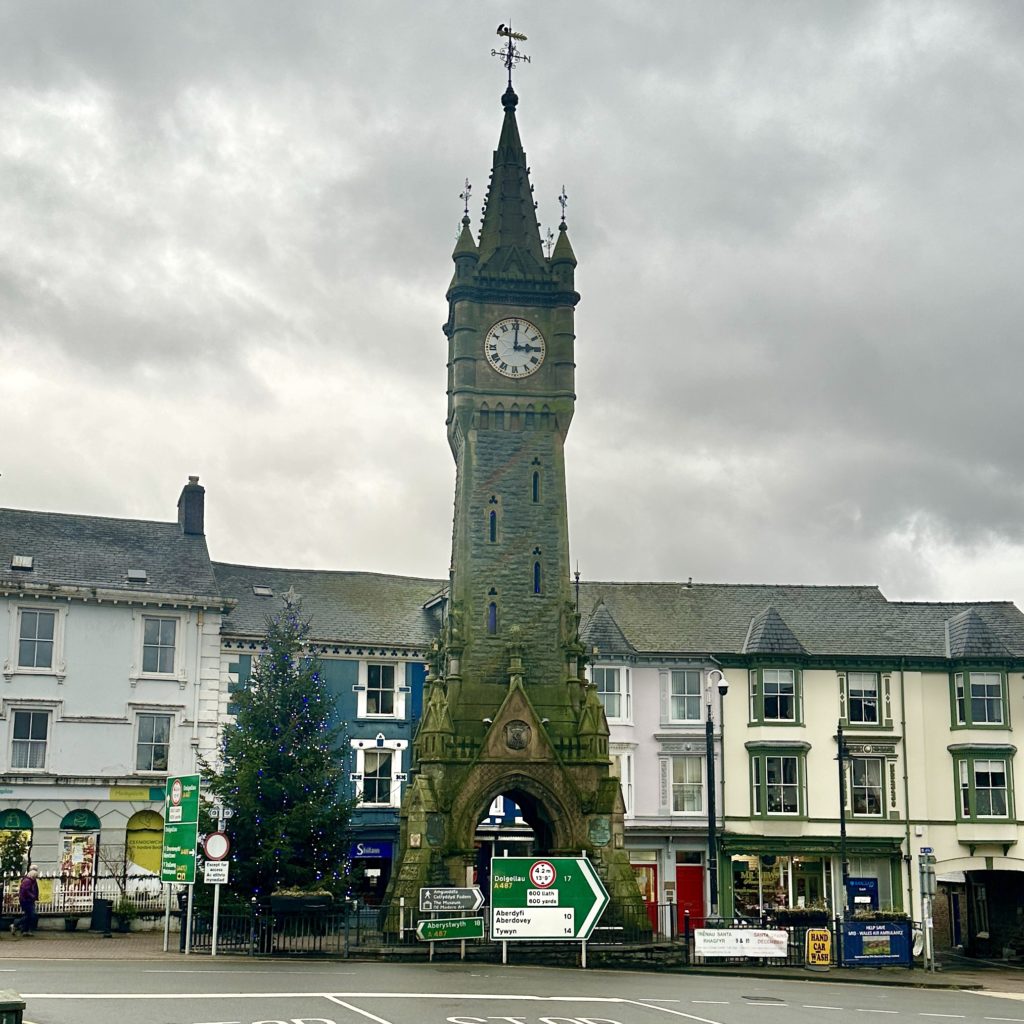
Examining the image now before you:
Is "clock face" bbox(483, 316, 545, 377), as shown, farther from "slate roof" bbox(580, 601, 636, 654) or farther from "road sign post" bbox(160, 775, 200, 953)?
"road sign post" bbox(160, 775, 200, 953)

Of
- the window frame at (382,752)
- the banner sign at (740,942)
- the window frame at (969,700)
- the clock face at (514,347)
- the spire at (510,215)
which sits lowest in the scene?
the banner sign at (740,942)

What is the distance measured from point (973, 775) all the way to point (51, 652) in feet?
106

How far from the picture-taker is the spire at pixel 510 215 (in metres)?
42.5

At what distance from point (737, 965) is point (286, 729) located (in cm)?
1482

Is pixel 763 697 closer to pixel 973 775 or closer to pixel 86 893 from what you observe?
pixel 973 775

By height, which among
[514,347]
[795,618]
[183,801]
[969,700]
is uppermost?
[514,347]

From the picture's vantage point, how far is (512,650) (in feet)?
128

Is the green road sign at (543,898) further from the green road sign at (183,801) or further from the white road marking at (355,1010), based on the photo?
the white road marking at (355,1010)

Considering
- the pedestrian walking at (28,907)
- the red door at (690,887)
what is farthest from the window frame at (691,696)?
the pedestrian walking at (28,907)

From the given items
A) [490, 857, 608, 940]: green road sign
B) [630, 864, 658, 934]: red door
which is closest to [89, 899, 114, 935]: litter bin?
[490, 857, 608, 940]: green road sign

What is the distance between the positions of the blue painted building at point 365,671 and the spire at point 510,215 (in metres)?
15.1

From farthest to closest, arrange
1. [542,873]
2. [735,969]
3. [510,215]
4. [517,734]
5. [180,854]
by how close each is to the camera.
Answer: [510,215] < [517,734] < [735,969] < [542,873] < [180,854]

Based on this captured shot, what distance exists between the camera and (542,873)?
1238 inches

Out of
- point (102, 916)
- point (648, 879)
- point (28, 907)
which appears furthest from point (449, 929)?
point (648, 879)
